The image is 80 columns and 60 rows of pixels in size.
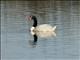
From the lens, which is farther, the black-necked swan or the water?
the black-necked swan

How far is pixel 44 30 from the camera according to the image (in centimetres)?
1736

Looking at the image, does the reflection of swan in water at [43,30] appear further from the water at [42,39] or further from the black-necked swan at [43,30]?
the water at [42,39]

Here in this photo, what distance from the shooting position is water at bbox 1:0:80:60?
1333 cm

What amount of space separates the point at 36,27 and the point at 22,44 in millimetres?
3069

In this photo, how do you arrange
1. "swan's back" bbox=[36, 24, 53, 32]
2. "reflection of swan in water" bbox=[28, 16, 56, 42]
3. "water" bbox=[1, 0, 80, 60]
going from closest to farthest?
"water" bbox=[1, 0, 80, 60] < "reflection of swan in water" bbox=[28, 16, 56, 42] < "swan's back" bbox=[36, 24, 53, 32]

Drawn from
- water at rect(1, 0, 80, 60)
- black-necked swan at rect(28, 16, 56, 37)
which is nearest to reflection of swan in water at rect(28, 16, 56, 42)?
black-necked swan at rect(28, 16, 56, 37)

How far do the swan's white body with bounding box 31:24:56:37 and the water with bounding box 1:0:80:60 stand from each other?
0.19 m

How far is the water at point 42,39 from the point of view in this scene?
13327 mm

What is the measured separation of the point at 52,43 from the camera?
14.9 metres

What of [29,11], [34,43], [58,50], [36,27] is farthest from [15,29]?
[29,11]

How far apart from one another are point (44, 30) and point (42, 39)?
1599 millimetres

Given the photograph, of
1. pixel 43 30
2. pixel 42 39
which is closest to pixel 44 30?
pixel 43 30

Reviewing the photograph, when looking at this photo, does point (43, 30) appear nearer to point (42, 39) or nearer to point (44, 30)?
point (44, 30)

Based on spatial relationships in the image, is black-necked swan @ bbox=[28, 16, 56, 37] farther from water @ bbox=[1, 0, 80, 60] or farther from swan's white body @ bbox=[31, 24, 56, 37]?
water @ bbox=[1, 0, 80, 60]
